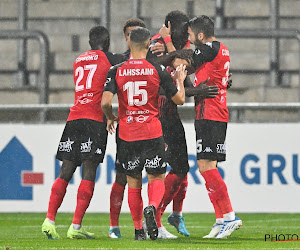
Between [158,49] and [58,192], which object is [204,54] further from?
[58,192]

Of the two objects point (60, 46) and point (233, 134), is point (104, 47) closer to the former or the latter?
point (233, 134)

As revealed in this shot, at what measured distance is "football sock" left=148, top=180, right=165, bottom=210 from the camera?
6414 mm

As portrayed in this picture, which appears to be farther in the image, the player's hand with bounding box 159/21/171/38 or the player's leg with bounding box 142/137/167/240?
the player's hand with bounding box 159/21/171/38

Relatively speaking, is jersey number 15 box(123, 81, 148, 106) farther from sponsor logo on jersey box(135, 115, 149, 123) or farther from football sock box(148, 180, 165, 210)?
football sock box(148, 180, 165, 210)

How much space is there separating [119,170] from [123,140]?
0.31m

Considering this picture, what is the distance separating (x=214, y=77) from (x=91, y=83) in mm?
1092

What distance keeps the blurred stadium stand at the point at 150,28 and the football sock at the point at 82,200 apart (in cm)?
554

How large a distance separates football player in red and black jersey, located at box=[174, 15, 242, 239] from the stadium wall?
330cm

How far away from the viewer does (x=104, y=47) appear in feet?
23.9

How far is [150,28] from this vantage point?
13.9 meters

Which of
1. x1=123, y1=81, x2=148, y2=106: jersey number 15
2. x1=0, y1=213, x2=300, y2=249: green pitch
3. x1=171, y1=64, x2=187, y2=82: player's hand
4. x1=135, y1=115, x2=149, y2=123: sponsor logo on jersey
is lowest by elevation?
x1=0, y1=213, x2=300, y2=249: green pitch

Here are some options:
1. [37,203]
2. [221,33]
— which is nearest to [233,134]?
[221,33]

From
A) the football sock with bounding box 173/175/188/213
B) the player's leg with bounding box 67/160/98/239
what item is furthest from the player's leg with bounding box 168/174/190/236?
the player's leg with bounding box 67/160/98/239

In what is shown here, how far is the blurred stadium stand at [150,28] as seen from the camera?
13.0m
